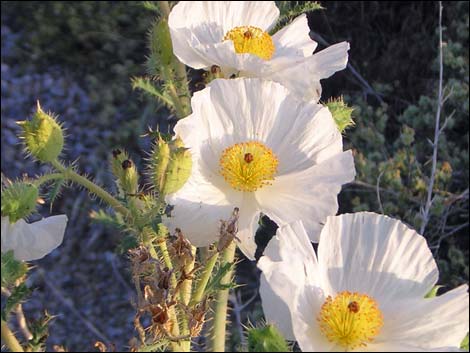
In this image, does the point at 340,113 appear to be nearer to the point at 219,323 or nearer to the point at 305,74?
the point at 305,74

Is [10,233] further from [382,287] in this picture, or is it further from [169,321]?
[382,287]

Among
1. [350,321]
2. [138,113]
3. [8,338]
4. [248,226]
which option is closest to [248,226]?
[248,226]

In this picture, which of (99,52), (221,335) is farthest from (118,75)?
(221,335)

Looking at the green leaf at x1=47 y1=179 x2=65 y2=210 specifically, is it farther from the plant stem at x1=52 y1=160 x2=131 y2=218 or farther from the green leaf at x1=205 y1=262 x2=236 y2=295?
the green leaf at x1=205 y1=262 x2=236 y2=295

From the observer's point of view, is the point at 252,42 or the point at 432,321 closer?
the point at 432,321

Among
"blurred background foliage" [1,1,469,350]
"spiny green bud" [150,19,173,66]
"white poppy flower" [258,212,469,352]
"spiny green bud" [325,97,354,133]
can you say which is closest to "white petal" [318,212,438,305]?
"white poppy flower" [258,212,469,352]
